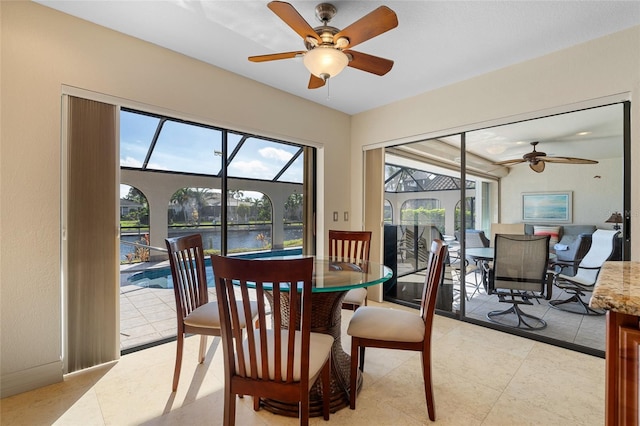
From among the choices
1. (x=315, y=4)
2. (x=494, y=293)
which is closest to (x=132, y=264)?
(x=315, y=4)

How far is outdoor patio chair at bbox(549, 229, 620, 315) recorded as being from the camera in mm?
2400

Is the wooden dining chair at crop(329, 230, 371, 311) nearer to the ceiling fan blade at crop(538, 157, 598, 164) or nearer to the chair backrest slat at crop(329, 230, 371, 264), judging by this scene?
the chair backrest slat at crop(329, 230, 371, 264)

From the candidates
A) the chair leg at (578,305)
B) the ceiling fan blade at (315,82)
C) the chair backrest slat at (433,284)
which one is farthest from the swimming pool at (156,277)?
the chair leg at (578,305)

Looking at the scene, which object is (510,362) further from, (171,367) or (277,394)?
(171,367)

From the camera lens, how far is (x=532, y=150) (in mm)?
2754

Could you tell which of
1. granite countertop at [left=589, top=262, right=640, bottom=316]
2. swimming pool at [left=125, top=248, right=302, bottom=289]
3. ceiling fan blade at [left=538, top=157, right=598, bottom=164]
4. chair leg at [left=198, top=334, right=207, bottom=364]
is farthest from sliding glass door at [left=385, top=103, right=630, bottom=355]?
chair leg at [left=198, top=334, right=207, bottom=364]

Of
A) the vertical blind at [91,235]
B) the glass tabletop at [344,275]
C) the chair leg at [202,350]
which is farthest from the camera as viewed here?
the chair leg at [202,350]

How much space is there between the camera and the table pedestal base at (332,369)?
66.7 inches

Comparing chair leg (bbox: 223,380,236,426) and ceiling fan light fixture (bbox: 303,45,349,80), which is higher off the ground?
ceiling fan light fixture (bbox: 303,45,349,80)

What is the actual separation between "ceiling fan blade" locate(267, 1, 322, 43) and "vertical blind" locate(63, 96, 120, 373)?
1582 mm

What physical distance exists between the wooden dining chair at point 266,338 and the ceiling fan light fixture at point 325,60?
4.20 feet

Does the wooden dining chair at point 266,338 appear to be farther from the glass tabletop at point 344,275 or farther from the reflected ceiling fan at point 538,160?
the reflected ceiling fan at point 538,160

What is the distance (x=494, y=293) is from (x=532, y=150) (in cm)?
151

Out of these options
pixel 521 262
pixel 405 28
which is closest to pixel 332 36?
pixel 405 28
